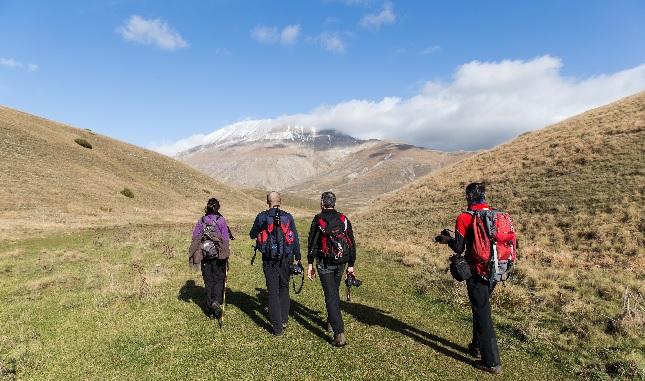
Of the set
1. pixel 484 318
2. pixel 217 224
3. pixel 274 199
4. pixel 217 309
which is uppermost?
pixel 274 199

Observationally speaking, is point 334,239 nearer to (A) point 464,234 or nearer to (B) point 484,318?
(A) point 464,234

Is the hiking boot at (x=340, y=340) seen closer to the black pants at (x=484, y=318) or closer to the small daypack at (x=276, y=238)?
the small daypack at (x=276, y=238)

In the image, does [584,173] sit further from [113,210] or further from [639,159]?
[113,210]

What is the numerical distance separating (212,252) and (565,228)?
20.8m

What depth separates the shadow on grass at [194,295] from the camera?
468 inches

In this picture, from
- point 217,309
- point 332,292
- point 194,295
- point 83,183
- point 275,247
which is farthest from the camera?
point 83,183

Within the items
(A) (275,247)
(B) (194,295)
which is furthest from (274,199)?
(B) (194,295)

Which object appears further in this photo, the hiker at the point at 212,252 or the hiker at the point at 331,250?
the hiker at the point at 212,252

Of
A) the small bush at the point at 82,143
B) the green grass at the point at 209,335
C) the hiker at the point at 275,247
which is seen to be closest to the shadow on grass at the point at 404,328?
the green grass at the point at 209,335

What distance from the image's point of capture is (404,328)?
1047cm

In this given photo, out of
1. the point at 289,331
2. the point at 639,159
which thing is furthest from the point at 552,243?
the point at 289,331

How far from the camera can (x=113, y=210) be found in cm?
4444

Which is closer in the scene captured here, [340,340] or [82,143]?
[340,340]

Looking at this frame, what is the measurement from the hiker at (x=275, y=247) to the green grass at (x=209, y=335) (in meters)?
0.80
